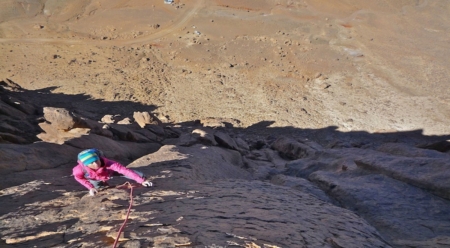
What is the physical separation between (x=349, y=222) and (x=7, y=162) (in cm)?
725

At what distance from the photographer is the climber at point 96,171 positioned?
6035 millimetres

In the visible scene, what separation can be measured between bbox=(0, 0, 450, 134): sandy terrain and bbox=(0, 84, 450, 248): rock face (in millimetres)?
9146

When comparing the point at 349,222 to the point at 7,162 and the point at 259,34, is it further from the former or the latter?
the point at 259,34

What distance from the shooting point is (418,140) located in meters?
18.4

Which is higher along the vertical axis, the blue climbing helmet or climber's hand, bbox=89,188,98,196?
the blue climbing helmet

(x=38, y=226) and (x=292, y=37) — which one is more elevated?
(x=292, y=37)

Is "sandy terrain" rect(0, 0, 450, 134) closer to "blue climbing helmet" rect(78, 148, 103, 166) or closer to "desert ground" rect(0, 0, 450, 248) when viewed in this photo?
"desert ground" rect(0, 0, 450, 248)

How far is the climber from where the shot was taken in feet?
19.8

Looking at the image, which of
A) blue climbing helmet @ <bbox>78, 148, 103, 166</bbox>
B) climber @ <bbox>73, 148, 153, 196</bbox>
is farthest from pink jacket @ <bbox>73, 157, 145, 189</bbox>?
blue climbing helmet @ <bbox>78, 148, 103, 166</bbox>

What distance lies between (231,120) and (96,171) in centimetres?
1460

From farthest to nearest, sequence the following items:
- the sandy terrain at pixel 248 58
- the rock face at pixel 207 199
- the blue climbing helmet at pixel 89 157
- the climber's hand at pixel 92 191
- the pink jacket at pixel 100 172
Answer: the sandy terrain at pixel 248 58, the pink jacket at pixel 100 172, the climber's hand at pixel 92 191, the blue climbing helmet at pixel 89 157, the rock face at pixel 207 199

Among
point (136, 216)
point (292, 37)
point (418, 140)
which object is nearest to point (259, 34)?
point (292, 37)

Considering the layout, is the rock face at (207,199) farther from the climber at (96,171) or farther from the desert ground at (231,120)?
the climber at (96,171)

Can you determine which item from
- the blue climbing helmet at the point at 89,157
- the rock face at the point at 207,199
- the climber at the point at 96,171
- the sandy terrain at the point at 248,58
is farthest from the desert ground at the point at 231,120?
the blue climbing helmet at the point at 89,157
